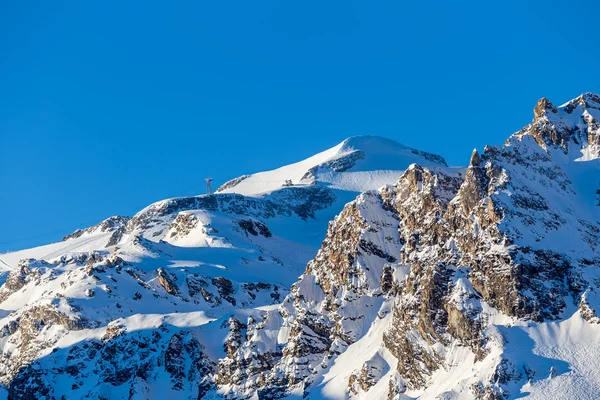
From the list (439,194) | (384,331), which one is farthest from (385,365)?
(439,194)

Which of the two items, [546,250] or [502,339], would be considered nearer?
[502,339]

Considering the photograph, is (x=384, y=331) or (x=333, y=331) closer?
(x=384, y=331)

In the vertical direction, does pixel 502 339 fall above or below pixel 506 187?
below

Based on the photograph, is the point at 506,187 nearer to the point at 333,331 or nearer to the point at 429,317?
the point at 429,317

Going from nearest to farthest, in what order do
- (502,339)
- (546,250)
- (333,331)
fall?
1. (502,339)
2. (546,250)
3. (333,331)

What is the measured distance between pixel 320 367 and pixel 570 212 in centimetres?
4903

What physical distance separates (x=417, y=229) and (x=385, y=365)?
24.1m

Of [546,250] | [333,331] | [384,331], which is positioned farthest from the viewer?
[333,331]

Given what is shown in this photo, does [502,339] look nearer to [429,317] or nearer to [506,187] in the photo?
[429,317]

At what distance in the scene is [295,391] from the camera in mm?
192375

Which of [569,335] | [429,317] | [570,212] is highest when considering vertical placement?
[570,212]

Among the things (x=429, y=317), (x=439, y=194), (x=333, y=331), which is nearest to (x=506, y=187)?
(x=439, y=194)

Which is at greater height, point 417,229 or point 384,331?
point 417,229

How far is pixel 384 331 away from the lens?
186750 millimetres
